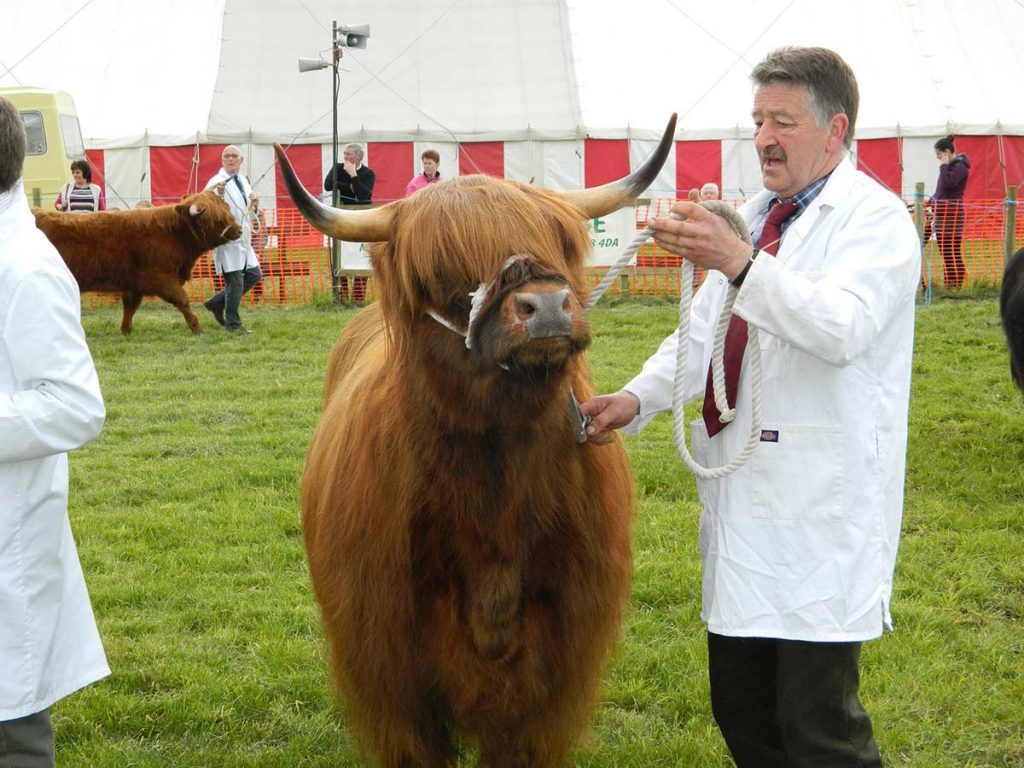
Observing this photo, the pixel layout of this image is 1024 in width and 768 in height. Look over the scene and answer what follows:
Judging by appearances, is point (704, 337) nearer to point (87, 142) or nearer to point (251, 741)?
point (251, 741)

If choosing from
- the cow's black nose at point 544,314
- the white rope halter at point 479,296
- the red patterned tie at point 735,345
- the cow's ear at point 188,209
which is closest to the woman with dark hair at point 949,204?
the cow's ear at point 188,209

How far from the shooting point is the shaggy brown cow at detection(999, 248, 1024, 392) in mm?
6477

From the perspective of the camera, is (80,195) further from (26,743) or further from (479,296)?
(479,296)

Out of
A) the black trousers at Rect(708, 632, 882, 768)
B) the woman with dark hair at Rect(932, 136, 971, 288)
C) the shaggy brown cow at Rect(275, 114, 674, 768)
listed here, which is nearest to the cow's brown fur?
Result: the shaggy brown cow at Rect(275, 114, 674, 768)

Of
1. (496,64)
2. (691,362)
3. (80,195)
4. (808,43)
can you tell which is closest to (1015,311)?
(691,362)

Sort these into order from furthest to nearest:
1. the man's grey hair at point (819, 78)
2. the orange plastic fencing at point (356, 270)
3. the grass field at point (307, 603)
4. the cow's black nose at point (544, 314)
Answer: the orange plastic fencing at point (356, 270) → the grass field at point (307, 603) → the man's grey hair at point (819, 78) → the cow's black nose at point (544, 314)

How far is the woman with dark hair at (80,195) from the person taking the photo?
15562 millimetres

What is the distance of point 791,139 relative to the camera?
2.82 m

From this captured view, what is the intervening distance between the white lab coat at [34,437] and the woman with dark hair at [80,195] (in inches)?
536

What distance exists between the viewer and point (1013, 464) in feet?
23.1

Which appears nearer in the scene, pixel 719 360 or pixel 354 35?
pixel 719 360

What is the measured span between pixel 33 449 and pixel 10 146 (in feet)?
2.42

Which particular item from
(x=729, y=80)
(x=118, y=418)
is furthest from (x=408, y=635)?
(x=729, y=80)

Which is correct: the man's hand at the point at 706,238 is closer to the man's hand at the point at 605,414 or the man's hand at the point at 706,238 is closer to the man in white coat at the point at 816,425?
the man in white coat at the point at 816,425
